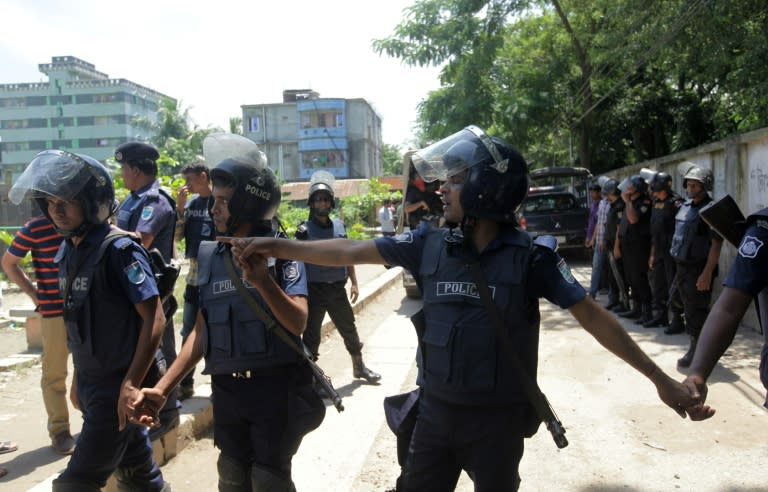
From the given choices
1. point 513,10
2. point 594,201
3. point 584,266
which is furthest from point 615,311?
point 513,10

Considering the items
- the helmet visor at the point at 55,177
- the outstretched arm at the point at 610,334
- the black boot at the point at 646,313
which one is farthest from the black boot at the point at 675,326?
the helmet visor at the point at 55,177

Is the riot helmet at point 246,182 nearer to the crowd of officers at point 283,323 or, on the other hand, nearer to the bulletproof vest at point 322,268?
the crowd of officers at point 283,323

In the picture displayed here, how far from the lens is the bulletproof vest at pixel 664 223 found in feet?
25.7

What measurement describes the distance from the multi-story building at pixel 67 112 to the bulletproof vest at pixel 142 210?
290ft

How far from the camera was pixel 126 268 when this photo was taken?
2.85 meters

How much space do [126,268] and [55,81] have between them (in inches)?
3947

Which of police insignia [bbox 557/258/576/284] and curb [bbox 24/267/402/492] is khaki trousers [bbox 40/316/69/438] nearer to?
curb [bbox 24/267/402/492]

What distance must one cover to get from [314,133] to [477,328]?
55238 mm

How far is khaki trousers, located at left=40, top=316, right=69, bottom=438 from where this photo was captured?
Result: 421 centimetres

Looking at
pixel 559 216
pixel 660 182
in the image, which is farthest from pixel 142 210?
pixel 559 216

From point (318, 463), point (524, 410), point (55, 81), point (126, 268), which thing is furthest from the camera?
point (55, 81)

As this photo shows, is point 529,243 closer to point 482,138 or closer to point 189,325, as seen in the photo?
point 482,138

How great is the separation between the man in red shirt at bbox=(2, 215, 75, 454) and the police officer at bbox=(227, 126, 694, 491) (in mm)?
2596

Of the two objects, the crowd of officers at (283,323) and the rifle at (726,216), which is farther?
the rifle at (726,216)
